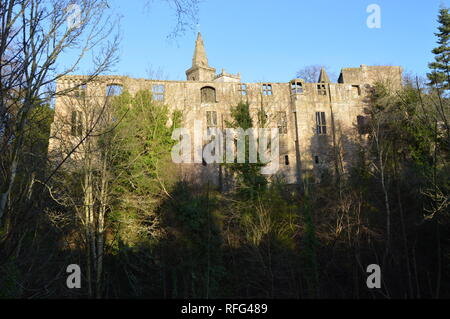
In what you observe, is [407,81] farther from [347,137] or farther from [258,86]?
[258,86]

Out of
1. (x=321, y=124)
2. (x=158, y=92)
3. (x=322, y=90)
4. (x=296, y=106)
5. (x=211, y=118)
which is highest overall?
(x=322, y=90)

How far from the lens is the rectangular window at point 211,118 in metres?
31.7

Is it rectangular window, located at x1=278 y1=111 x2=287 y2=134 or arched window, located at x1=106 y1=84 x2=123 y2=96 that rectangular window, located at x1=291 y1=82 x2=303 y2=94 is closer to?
rectangular window, located at x1=278 y1=111 x2=287 y2=134

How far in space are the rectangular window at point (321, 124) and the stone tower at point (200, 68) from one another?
17.1 meters

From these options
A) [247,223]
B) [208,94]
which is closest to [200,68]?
[208,94]

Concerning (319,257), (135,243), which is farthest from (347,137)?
(135,243)

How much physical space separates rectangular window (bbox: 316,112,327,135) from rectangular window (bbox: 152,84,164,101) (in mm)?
12496

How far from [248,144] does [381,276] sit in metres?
12.3

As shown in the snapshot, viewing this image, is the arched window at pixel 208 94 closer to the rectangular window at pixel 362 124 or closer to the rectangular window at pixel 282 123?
the rectangular window at pixel 282 123

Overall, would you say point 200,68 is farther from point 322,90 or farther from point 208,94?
point 322,90

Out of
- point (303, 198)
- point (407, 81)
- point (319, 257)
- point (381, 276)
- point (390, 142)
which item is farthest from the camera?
point (407, 81)

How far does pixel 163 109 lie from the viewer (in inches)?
1134

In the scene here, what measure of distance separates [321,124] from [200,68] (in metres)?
Result: 18.6

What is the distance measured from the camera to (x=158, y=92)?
31.3 meters
